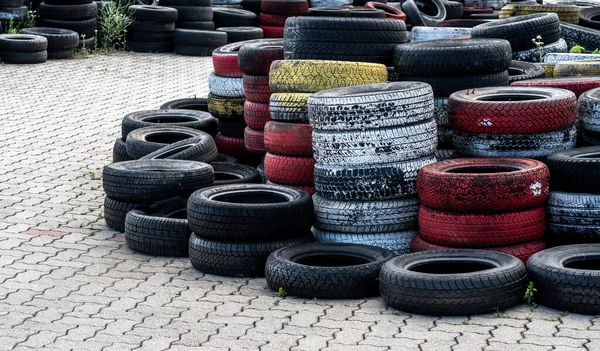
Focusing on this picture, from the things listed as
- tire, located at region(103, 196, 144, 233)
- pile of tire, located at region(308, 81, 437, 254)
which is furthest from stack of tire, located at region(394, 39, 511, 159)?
tire, located at region(103, 196, 144, 233)

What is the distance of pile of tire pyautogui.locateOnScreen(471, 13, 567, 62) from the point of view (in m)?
10.9

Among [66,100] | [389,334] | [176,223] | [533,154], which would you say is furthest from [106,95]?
[389,334]

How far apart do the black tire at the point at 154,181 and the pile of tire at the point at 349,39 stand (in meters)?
1.38

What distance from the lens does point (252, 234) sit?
753cm

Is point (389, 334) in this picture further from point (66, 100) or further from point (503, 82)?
point (66, 100)

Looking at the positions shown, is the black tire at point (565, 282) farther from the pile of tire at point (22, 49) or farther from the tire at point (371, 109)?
the pile of tire at point (22, 49)

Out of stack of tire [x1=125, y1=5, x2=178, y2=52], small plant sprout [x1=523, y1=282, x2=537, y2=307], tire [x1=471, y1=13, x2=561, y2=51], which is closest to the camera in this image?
small plant sprout [x1=523, y1=282, x2=537, y2=307]

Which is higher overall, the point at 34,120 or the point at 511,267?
the point at 511,267

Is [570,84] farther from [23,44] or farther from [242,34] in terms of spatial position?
[23,44]

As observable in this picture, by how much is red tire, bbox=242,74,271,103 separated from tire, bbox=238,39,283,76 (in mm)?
66

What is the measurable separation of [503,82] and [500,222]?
2.13m

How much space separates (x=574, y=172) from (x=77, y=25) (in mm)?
13099

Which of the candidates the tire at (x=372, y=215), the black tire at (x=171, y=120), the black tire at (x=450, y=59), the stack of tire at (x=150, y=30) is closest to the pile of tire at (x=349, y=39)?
the black tire at (x=450, y=59)

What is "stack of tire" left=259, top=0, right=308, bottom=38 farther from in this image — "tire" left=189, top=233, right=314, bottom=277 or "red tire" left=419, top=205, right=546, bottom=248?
"red tire" left=419, top=205, right=546, bottom=248
